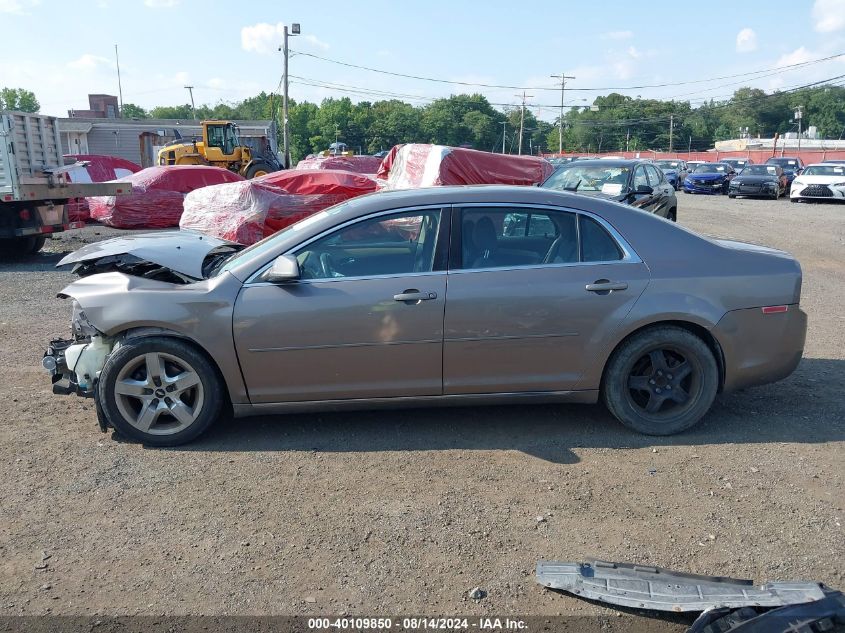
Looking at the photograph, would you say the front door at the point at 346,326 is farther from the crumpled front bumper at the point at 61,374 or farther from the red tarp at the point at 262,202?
Result: the red tarp at the point at 262,202

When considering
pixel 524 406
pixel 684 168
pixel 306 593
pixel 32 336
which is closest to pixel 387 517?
pixel 306 593

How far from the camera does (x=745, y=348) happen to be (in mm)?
4613

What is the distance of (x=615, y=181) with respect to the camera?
508 inches

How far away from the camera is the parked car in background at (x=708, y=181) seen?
1283 inches

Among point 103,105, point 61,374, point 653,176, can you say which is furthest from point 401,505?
point 103,105

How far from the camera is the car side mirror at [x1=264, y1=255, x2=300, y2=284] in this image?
4285 millimetres

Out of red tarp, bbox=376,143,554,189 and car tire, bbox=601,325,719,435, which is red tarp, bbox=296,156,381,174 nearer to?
red tarp, bbox=376,143,554,189

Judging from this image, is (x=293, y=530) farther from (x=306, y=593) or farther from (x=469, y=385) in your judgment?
(x=469, y=385)

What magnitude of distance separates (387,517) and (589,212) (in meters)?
2.34

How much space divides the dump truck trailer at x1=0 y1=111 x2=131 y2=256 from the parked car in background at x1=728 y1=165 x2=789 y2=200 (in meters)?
25.4

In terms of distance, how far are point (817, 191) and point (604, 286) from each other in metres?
25.9

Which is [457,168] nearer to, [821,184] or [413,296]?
[413,296]

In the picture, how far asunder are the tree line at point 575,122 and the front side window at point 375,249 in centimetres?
9760

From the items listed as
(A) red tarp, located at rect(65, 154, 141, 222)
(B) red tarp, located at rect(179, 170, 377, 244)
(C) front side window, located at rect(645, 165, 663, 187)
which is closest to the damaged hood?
(B) red tarp, located at rect(179, 170, 377, 244)
